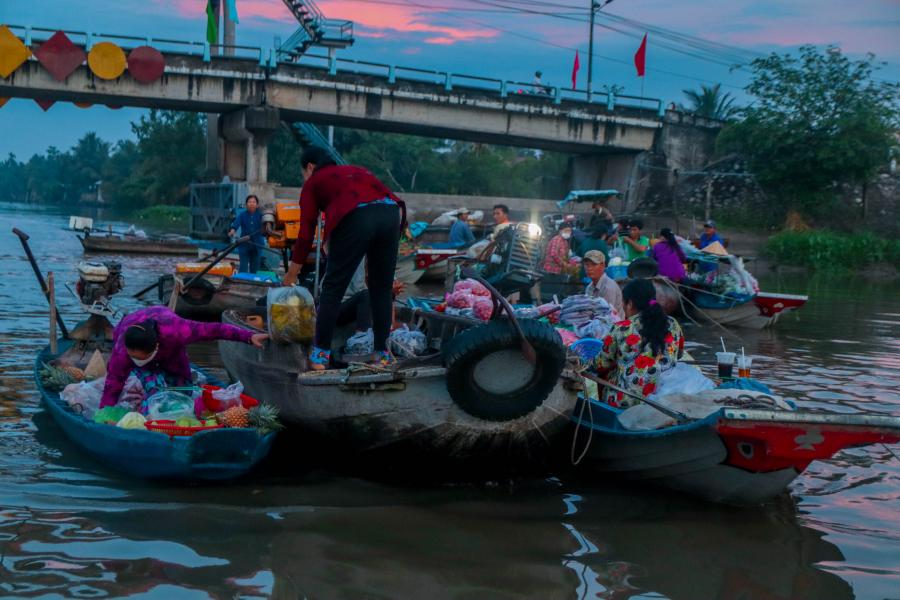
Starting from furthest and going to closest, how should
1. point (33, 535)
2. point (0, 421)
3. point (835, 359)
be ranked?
1. point (835, 359)
2. point (0, 421)
3. point (33, 535)

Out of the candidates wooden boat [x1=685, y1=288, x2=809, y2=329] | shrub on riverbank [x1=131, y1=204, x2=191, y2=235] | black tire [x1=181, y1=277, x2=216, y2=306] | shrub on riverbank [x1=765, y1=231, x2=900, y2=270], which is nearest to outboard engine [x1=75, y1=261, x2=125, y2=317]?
black tire [x1=181, y1=277, x2=216, y2=306]

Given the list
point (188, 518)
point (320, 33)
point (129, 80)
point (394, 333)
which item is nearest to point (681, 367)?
point (394, 333)

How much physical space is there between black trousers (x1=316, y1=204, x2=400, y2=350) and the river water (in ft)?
3.59

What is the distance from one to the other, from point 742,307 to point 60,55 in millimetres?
21702

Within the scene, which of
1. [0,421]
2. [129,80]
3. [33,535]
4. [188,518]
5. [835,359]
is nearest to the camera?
[33,535]

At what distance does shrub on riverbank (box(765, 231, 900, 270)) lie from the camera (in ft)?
93.5

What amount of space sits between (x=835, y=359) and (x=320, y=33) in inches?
1058

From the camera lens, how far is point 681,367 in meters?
5.81

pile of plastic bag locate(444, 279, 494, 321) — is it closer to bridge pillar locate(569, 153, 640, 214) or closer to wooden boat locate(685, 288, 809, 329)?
wooden boat locate(685, 288, 809, 329)

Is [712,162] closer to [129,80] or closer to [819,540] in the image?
[129,80]

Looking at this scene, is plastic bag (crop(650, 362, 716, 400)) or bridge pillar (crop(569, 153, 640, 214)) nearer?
plastic bag (crop(650, 362, 716, 400))

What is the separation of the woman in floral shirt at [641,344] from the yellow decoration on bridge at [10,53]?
986 inches

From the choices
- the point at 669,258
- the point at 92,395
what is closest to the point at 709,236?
the point at 669,258

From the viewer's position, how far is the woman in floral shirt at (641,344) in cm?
575
